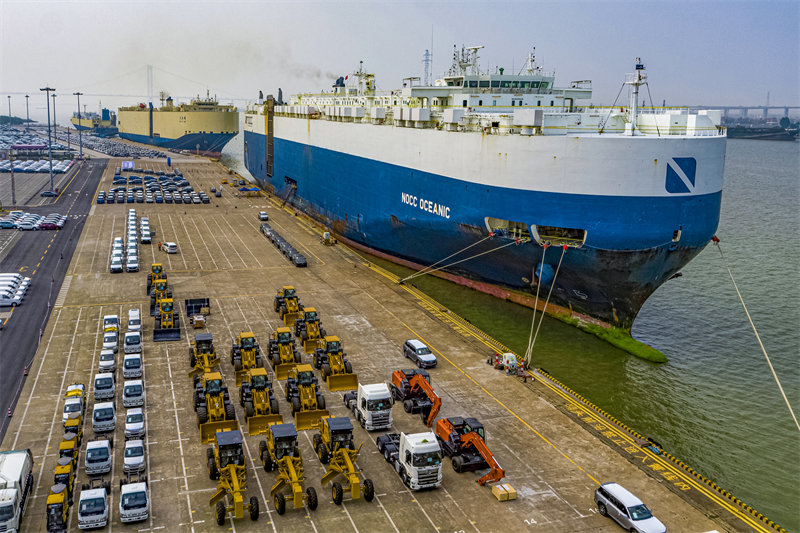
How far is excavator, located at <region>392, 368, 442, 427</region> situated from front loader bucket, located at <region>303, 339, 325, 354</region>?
19.0 feet

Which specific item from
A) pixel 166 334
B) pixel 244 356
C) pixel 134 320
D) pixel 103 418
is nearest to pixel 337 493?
pixel 103 418

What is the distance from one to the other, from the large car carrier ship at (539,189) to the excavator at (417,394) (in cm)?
1445

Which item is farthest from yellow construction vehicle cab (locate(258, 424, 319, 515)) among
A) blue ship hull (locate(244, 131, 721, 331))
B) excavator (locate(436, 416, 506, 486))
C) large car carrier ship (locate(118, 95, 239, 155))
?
large car carrier ship (locate(118, 95, 239, 155))

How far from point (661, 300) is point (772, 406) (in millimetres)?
18142

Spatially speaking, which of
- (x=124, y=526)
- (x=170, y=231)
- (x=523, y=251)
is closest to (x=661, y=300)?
(x=523, y=251)

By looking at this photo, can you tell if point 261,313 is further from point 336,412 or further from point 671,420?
point 671,420

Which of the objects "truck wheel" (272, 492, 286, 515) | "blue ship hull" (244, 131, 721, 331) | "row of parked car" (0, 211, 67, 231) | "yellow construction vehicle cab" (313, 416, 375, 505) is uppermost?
"blue ship hull" (244, 131, 721, 331)

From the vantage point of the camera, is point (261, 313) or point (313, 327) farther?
point (261, 313)

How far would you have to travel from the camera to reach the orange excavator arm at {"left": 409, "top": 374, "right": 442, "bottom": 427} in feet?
95.0

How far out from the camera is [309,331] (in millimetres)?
37938

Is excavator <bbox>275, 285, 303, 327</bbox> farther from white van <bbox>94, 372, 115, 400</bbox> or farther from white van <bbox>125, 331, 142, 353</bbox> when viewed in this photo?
white van <bbox>94, 372, 115, 400</bbox>

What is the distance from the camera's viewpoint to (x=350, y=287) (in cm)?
5059

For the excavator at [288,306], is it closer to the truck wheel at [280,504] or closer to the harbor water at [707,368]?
the harbor water at [707,368]

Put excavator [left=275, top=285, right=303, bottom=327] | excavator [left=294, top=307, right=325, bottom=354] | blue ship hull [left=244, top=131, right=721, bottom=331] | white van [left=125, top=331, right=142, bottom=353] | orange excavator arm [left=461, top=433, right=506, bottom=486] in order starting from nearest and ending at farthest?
1. orange excavator arm [left=461, top=433, right=506, bottom=486]
2. white van [left=125, top=331, right=142, bottom=353]
3. excavator [left=294, top=307, right=325, bottom=354]
4. blue ship hull [left=244, top=131, right=721, bottom=331]
5. excavator [left=275, top=285, right=303, bottom=327]
